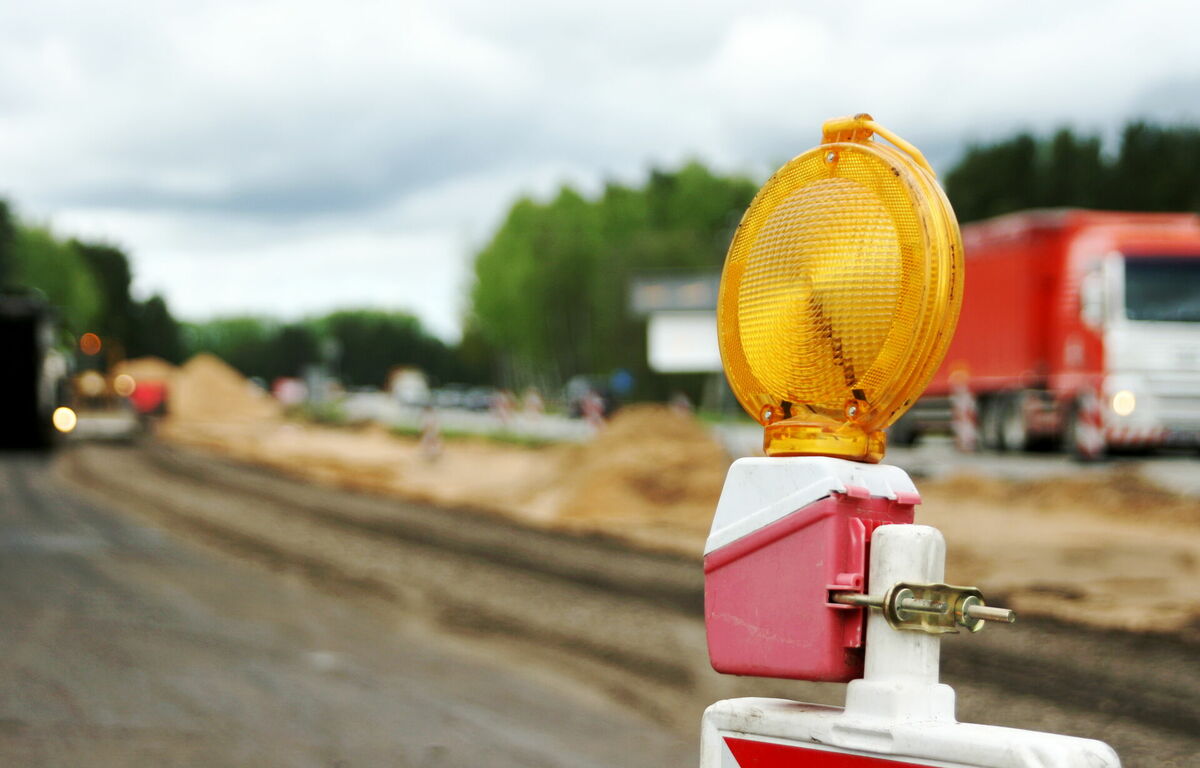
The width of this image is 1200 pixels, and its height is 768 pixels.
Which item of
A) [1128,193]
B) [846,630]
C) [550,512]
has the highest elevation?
[1128,193]

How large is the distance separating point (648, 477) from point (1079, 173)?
156 ft

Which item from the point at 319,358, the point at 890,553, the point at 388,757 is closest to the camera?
the point at 890,553

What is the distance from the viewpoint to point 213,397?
58.6 metres

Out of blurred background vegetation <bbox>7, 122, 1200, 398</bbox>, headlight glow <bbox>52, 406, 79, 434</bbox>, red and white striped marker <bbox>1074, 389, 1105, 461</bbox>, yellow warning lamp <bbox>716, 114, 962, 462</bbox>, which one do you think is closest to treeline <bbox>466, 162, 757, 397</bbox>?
blurred background vegetation <bbox>7, 122, 1200, 398</bbox>

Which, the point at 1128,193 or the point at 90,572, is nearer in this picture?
the point at 90,572

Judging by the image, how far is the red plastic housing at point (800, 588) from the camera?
1413mm

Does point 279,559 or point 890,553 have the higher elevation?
point 890,553

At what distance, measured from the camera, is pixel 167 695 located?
693 centimetres

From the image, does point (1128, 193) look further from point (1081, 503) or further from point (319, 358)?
point (319, 358)

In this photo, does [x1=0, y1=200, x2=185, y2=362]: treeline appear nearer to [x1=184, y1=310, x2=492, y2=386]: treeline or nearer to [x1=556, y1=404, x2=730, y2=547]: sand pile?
[x1=184, y1=310, x2=492, y2=386]: treeline

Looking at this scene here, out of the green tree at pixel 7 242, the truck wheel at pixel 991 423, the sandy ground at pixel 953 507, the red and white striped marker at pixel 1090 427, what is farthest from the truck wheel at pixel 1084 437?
the green tree at pixel 7 242

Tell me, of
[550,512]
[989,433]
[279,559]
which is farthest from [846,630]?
[989,433]

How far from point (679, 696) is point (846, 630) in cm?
626

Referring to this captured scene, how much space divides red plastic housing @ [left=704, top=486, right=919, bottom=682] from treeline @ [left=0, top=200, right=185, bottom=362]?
79456mm
